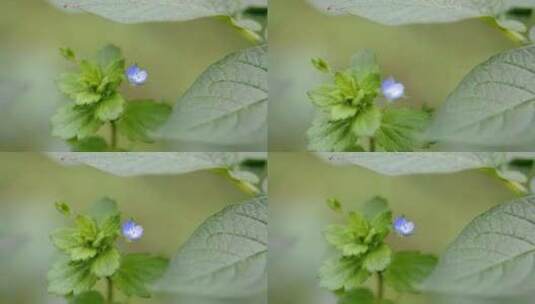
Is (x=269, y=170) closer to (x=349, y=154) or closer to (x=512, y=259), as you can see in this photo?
(x=349, y=154)

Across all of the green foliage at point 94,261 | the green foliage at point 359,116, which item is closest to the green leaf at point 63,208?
the green foliage at point 94,261

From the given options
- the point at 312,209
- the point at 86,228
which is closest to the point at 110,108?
the point at 86,228

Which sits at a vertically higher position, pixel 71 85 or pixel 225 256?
pixel 71 85

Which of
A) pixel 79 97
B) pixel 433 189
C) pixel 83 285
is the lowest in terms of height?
pixel 83 285

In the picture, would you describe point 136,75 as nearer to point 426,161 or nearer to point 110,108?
point 110,108

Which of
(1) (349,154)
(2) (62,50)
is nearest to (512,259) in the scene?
(1) (349,154)

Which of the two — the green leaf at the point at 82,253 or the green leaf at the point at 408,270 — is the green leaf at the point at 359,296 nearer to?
the green leaf at the point at 408,270

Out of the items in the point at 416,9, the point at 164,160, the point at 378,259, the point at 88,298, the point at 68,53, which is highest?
the point at 416,9
